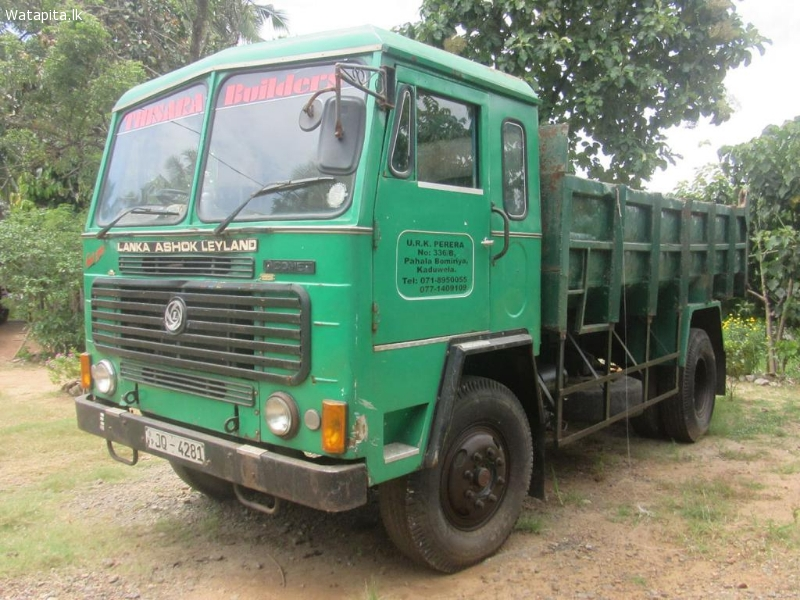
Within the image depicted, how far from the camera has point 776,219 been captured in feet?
29.0

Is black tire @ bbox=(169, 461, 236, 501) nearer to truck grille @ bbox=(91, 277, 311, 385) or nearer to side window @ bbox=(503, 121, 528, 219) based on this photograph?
truck grille @ bbox=(91, 277, 311, 385)

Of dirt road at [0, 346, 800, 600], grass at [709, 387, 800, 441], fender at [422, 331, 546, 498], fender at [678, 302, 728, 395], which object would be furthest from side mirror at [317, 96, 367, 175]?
grass at [709, 387, 800, 441]

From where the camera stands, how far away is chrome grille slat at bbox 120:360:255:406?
10.4 ft

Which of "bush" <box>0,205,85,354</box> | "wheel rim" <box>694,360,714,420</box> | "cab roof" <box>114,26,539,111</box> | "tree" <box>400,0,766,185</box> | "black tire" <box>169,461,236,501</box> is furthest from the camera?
"bush" <box>0,205,85,354</box>

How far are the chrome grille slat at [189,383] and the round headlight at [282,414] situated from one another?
0.14 m

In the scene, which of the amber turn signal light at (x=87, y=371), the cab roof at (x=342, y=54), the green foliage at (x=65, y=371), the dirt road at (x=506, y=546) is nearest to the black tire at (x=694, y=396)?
the dirt road at (x=506, y=546)

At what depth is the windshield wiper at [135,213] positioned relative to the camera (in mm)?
3529

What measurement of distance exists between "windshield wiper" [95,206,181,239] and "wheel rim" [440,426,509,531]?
6.16 ft

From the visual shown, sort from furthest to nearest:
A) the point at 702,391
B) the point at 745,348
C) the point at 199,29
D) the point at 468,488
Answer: the point at 199,29, the point at 745,348, the point at 702,391, the point at 468,488

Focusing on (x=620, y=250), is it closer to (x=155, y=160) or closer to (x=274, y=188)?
(x=274, y=188)

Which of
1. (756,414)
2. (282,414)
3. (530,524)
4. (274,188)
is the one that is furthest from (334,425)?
(756,414)

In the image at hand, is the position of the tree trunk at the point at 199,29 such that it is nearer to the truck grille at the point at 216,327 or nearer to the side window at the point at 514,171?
the truck grille at the point at 216,327

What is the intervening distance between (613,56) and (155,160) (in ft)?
17.1

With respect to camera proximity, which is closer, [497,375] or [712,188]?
[497,375]
